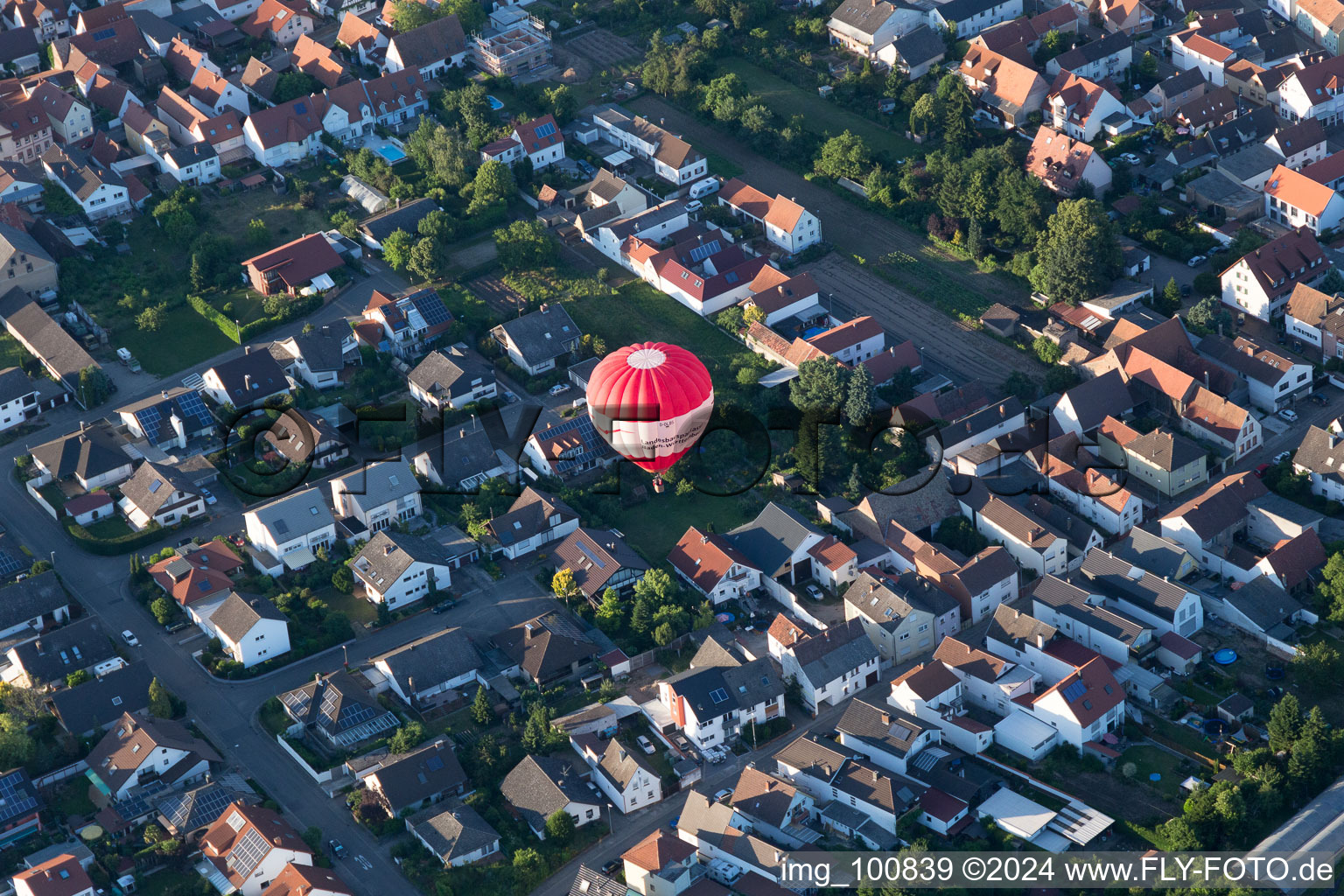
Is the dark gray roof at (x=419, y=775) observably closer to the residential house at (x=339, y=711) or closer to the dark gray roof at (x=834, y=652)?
the residential house at (x=339, y=711)

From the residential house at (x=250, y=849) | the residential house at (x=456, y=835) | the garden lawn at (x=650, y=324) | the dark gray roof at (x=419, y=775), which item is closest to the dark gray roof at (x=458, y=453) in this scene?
the garden lawn at (x=650, y=324)

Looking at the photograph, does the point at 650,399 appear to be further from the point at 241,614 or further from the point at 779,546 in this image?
the point at 241,614

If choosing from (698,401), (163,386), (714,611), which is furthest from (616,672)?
(163,386)

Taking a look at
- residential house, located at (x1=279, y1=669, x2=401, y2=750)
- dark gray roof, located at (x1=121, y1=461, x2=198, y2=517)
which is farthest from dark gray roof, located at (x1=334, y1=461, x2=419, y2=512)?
residential house, located at (x1=279, y1=669, x2=401, y2=750)

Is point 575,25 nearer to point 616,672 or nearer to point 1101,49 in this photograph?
point 1101,49

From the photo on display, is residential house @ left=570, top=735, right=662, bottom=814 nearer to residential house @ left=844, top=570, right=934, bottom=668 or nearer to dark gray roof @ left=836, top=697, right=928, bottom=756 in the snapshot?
dark gray roof @ left=836, top=697, right=928, bottom=756

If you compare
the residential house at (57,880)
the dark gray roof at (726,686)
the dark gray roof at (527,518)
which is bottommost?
the residential house at (57,880)
